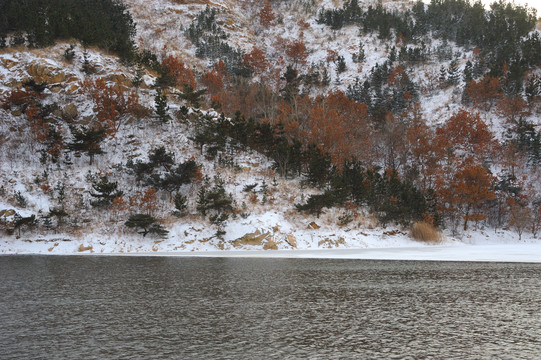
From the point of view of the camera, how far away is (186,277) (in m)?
14.7

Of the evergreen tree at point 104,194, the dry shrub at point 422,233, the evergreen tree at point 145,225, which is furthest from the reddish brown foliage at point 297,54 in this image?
the evergreen tree at point 145,225

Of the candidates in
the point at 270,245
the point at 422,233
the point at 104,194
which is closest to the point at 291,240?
the point at 270,245

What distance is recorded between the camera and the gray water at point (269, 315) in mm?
6285

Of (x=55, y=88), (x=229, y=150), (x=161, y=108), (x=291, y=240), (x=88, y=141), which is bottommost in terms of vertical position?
(x=291, y=240)

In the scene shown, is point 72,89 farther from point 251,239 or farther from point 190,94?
point 251,239

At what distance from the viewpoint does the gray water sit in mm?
6285

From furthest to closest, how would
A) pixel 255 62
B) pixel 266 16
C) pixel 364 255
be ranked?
1. pixel 266 16
2. pixel 255 62
3. pixel 364 255

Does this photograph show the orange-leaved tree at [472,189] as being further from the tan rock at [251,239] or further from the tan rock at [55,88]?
the tan rock at [55,88]

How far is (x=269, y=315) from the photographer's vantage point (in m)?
8.70

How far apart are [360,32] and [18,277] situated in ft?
358

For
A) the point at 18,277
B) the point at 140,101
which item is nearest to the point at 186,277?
the point at 18,277

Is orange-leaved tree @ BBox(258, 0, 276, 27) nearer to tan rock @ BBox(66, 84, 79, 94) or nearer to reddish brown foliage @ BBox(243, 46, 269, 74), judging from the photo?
reddish brown foliage @ BBox(243, 46, 269, 74)

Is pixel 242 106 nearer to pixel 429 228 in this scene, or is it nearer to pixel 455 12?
pixel 429 228

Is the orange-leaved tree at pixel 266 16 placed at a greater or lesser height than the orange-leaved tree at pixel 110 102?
greater
